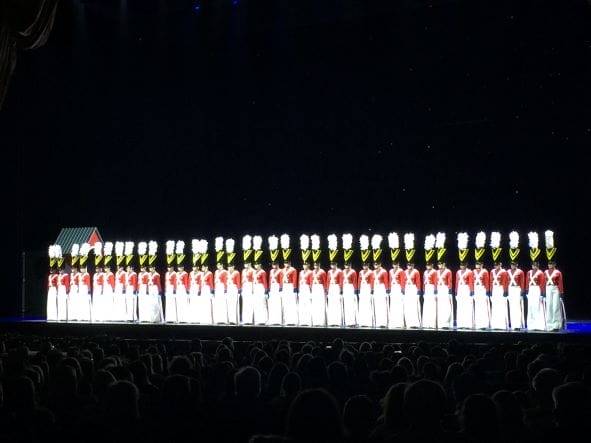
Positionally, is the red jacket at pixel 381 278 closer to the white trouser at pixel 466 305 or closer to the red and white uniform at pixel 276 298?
the white trouser at pixel 466 305

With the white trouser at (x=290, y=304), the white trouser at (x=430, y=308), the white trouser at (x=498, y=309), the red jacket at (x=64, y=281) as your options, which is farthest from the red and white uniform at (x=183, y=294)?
the white trouser at (x=498, y=309)

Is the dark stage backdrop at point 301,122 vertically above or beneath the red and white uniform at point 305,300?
above

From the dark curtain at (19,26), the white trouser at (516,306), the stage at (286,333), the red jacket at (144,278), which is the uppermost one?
the dark curtain at (19,26)

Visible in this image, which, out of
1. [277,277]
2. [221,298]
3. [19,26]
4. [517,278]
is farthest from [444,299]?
[19,26]

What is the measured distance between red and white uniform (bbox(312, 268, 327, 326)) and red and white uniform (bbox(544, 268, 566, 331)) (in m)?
4.43

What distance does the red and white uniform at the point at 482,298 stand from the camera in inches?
559

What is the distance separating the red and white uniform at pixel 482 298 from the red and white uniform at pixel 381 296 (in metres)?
1.79

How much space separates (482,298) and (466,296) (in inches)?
12.0

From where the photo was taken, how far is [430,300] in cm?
1467

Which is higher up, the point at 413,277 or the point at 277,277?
the point at 277,277

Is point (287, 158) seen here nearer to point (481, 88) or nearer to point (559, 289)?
point (481, 88)

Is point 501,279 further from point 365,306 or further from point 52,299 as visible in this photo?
point 52,299

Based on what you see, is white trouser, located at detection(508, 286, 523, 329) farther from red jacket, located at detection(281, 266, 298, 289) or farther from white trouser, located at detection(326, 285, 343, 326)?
red jacket, located at detection(281, 266, 298, 289)

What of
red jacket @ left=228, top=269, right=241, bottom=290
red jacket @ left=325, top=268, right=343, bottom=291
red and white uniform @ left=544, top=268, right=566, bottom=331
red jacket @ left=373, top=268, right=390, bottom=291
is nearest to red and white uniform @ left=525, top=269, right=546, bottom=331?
red and white uniform @ left=544, top=268, right=566, bottom=331
